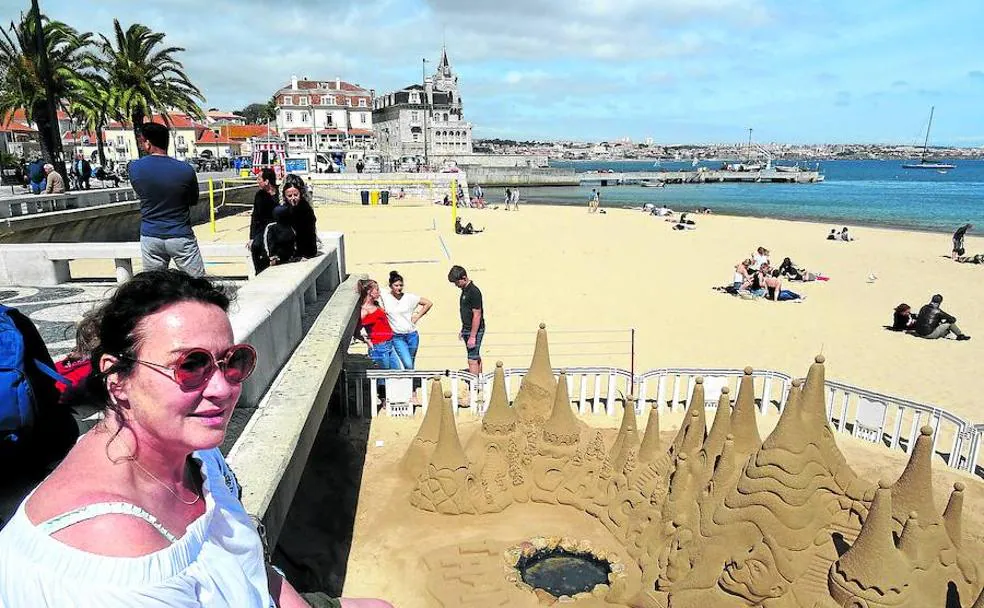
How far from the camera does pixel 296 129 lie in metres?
86.8

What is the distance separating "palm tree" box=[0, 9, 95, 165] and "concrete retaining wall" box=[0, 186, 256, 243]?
3.33 meters

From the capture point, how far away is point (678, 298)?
1534 centimetres

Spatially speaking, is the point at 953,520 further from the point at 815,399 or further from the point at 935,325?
the point at 935,325

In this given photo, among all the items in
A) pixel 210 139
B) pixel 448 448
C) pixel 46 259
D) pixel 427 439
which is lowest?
pixel 427 439

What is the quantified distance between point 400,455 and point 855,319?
11622mm

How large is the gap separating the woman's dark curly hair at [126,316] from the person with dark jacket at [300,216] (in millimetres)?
5236

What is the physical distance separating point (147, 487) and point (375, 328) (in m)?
6.50

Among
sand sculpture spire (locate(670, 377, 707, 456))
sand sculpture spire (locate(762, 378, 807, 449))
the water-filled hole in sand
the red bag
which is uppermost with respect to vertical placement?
the red bag

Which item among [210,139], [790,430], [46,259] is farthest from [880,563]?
[210,139]

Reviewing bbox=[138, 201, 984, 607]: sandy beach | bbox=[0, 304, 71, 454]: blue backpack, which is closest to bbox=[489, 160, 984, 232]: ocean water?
bbox=[138, 201, 984, 607]: sandy beach

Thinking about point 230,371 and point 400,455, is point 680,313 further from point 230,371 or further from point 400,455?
point 230,371

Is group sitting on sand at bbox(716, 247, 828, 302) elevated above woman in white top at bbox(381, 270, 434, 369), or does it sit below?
below

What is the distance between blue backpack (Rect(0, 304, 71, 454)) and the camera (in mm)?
2355

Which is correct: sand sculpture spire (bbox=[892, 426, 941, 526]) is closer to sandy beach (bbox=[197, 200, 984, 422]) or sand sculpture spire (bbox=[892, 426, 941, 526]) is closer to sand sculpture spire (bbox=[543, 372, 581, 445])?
sand sculpture spire (bbox=[543, 372, 581, 445])
